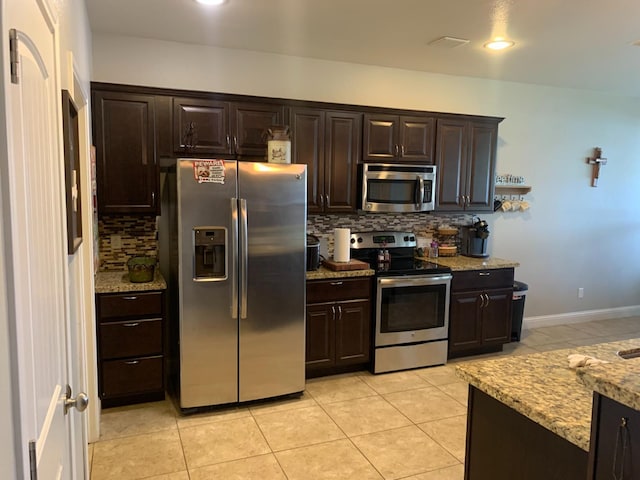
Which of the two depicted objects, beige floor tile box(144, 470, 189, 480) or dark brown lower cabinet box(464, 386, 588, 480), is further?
beige floor tile box(144, 470, 189, 480)

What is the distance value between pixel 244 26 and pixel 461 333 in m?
3.14

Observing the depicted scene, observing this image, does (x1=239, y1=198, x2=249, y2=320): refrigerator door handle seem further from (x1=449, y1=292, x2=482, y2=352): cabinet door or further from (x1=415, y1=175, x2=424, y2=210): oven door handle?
(x1=449, y1=292, x2=482, y2=352): cabinet door

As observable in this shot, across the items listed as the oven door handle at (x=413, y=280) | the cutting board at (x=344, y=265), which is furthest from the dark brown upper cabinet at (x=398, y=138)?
the oven door handle at (x=413, y=280)

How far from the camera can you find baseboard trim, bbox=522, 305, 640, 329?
5449mm

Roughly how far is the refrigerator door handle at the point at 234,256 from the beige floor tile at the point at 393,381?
1.32 metres

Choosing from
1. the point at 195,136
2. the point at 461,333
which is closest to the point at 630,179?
the point at 461,333

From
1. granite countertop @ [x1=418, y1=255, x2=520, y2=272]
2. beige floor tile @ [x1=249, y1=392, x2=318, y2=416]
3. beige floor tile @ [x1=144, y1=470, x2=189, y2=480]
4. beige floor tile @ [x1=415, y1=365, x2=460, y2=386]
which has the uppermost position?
granite countertop @ [x1=418, y1=255, x2=520, y2=272]

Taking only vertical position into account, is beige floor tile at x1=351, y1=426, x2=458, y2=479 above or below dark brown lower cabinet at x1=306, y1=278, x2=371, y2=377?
below

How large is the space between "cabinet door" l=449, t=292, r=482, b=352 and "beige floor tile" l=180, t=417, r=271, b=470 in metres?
2.02

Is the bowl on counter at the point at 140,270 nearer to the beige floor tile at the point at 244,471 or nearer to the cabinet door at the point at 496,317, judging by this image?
the beige floor tile at the point at 244,471

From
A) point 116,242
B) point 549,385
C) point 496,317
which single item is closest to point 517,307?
point 496,317

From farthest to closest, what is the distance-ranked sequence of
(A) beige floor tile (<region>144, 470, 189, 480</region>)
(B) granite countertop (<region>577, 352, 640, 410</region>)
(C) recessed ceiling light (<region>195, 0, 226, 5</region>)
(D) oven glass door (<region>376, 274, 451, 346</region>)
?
(D) oven glass door (<region>376, 274, 451, 346</region>)
(C) recessed ceiling light (<region>195, 0, 226, 5</region>)
(A) beige floor tile (<region>144, 470, 189, 480</region>)
(B) granite countertop (<region>577, 352, 640, 410</region>)

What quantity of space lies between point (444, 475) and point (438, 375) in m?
1.44

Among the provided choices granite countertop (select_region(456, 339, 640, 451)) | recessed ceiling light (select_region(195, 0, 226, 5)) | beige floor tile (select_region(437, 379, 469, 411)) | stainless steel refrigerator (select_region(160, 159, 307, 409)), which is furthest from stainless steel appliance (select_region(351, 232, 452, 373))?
recessed ceiling light (select_region(195, 0, 226, 5))
